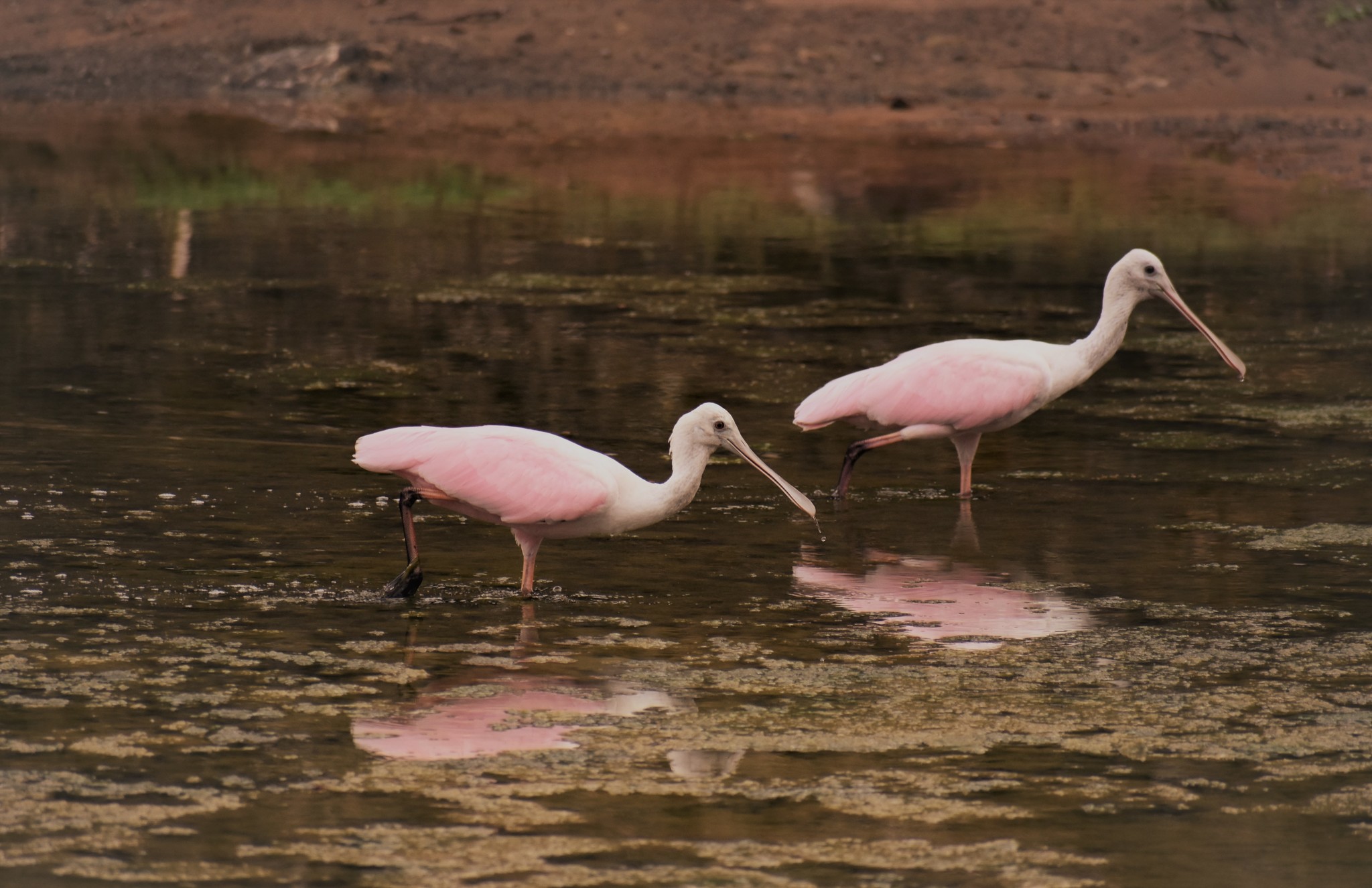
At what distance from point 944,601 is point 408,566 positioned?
1.70 m

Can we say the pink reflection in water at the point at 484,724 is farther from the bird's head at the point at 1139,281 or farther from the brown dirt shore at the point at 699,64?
the brown dirt shore at the point at 699,64

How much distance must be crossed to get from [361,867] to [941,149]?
20100 mm

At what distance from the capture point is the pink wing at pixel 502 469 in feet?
22.6

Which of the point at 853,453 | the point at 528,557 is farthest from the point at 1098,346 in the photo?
the point at 528,557

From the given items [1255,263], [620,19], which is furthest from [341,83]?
[1255,263]

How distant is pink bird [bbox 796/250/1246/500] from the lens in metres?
8.90

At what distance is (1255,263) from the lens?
52.4ft

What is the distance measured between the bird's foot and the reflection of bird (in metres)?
1.28

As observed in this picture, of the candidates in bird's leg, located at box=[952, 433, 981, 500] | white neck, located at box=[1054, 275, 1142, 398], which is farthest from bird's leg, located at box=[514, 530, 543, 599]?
white neck, located at box=[1054, 275, 1142, 398]

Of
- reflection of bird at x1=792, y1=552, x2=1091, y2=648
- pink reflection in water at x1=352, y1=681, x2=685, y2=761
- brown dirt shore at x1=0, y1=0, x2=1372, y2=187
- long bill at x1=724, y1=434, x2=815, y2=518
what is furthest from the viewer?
brown dirt shore at x1=0, y1=0, x2=1372, y2=187

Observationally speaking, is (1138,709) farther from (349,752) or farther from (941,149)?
(941,149)

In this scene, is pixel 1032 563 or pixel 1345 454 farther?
pixel 1345 454

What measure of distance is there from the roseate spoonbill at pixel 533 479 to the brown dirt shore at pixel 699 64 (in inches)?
733

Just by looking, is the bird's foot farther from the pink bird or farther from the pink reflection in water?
the pink bird
